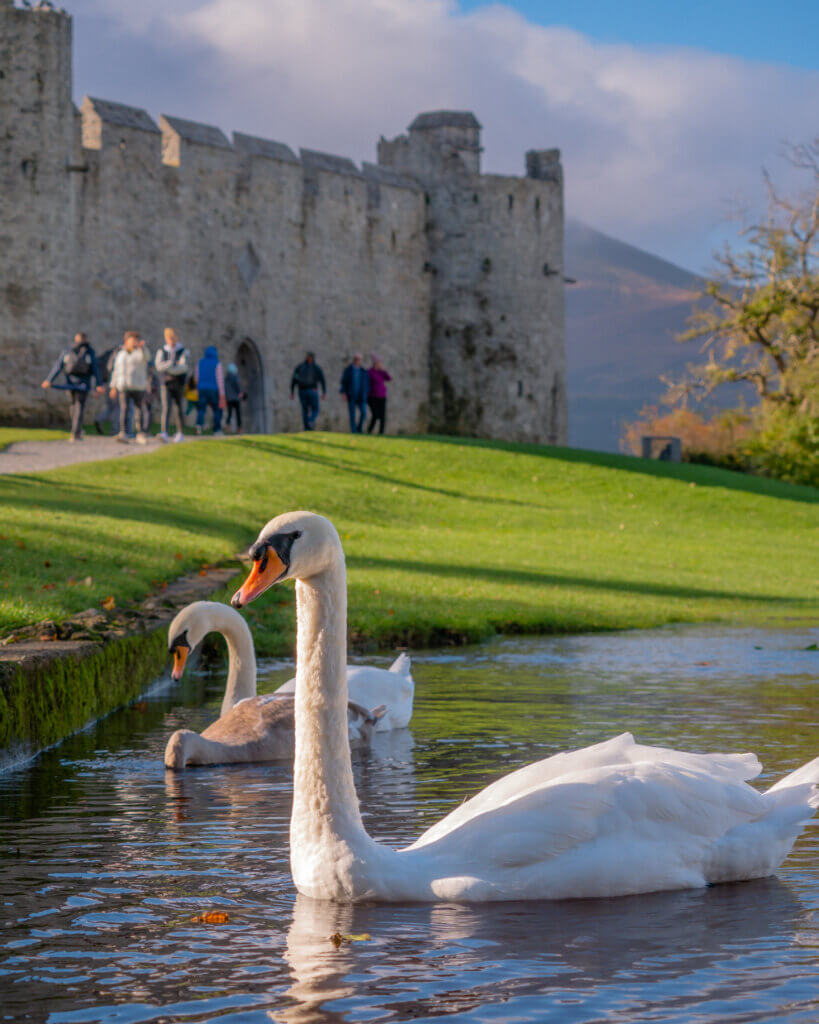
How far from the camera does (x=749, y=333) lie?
169 ft

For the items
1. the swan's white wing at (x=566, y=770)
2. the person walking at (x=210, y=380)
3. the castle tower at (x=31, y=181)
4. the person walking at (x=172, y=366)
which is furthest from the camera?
the castle tower at (x=31, y=181)

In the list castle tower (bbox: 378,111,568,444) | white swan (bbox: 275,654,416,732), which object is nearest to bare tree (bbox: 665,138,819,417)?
castle tower (bbox: 378,111,568,444)

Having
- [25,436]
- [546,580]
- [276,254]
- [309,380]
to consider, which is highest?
[276,254]

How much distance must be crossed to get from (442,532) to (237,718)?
51.8ft

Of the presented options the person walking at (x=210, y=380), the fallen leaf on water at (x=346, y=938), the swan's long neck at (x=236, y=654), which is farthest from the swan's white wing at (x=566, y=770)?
the person walking at (x=210, y=380)

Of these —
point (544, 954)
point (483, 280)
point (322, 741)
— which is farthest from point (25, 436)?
point (544, 954)

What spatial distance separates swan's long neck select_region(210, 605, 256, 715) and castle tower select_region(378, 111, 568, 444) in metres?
40.9

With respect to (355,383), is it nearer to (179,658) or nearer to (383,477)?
(383,477)

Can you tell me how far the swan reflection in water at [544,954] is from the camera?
411cm

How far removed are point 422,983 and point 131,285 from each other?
3653cm

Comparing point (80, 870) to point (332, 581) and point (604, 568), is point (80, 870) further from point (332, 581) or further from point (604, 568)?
point (604, 568)

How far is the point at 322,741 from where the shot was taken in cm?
516

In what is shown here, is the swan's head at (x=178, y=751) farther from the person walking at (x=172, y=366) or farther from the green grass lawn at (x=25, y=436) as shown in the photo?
the green grass lawn at (x=25, y=436)

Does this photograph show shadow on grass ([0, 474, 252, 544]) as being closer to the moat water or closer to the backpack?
Answer: the backpack
